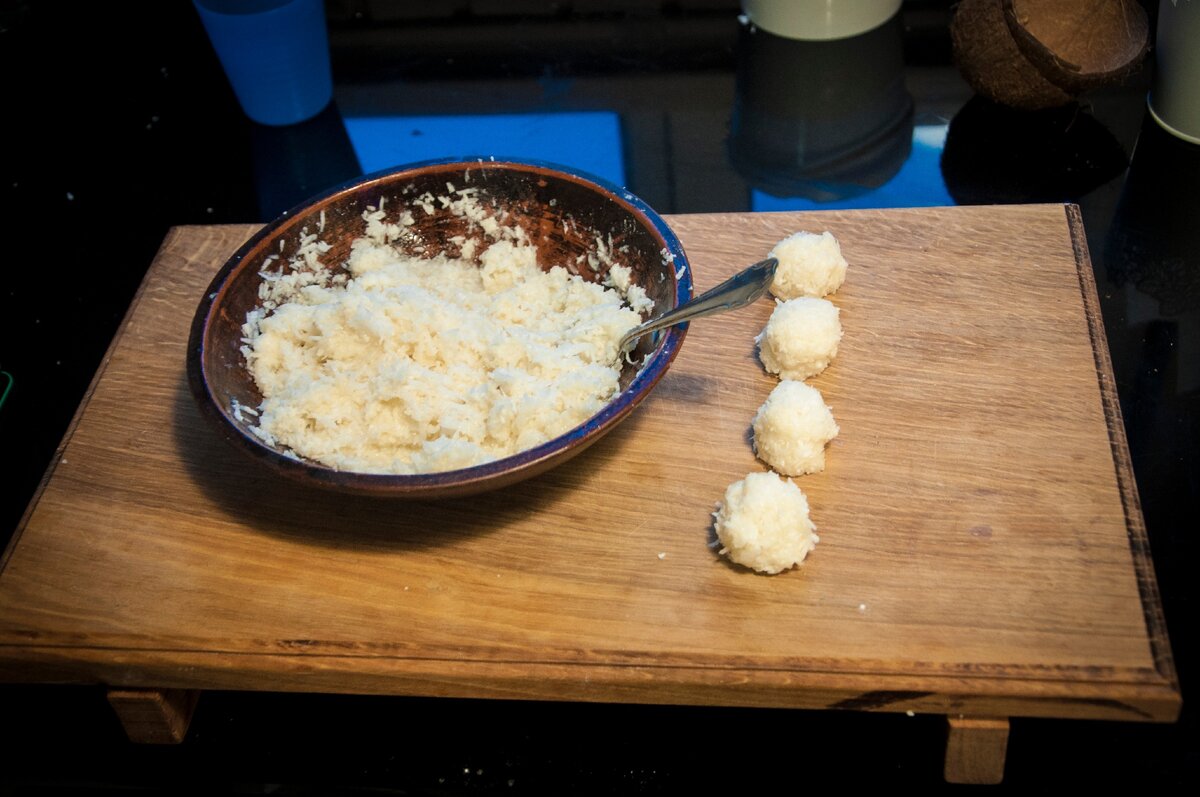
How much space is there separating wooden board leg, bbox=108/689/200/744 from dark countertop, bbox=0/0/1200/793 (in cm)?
7

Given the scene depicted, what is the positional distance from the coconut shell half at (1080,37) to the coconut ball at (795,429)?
90 cm

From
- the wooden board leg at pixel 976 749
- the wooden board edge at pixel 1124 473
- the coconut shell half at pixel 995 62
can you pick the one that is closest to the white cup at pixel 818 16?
the coconut shell half at pixel 995 62

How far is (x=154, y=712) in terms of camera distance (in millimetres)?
1204

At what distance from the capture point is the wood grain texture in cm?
108

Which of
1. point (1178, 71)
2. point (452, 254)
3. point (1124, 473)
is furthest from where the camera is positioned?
point (1178, 71)

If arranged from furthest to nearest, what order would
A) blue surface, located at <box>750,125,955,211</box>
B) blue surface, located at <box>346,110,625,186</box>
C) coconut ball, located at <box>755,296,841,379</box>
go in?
blue surface, located at <box>346,110,625,186</box>, blue surface, located at <box>750,125,955,211</box>, coconut ball, located at <box>755,296,841,379</box>

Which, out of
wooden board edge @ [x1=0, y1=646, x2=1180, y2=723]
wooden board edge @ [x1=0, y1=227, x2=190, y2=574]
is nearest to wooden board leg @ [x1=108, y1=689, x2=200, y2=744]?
wooden board edge @ [x1=0, y1=646, x2=1180, y2=723]

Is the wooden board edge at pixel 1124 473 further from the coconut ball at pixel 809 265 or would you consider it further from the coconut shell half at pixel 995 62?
the coconut shell half at pixel 995 62

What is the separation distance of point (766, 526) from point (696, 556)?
91 mm

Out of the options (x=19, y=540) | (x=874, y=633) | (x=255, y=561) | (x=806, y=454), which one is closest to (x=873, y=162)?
(x=806, y=454)

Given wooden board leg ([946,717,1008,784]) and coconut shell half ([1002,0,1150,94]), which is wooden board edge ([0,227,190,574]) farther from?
coconut shell half ([1002,0,1150,94])

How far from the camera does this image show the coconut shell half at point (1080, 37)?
180 centimetres

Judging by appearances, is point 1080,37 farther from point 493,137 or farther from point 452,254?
point 452,254

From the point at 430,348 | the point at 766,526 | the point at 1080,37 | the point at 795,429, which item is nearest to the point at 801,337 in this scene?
the point at 795,429
